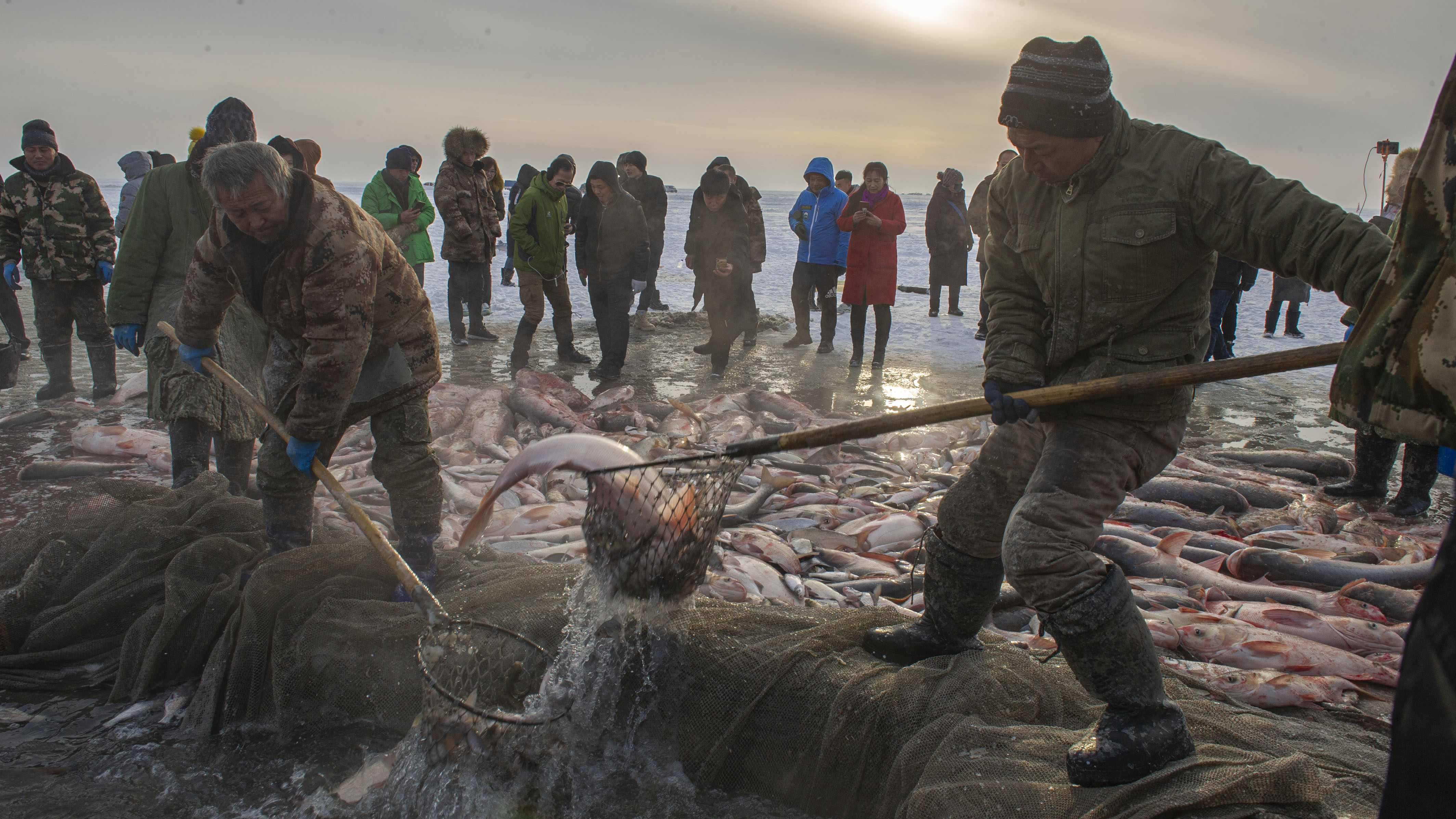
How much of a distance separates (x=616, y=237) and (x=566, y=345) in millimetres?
1687

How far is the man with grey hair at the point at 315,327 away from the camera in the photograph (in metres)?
3.15

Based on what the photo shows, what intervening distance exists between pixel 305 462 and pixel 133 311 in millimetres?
2175

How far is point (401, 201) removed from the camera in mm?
9133

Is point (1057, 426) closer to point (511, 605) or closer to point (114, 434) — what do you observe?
point (511, 605)

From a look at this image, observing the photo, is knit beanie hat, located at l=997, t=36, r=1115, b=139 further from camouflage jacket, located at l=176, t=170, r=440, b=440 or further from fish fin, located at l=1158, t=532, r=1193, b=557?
fish fin, located at l=1158, t=532, r=1193, b=557

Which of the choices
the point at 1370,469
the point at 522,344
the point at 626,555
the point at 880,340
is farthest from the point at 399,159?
the point at 1370,469

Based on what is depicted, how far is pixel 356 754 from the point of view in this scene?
123 inches

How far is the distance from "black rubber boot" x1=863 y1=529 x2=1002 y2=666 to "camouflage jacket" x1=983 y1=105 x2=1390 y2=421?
2.37 feet

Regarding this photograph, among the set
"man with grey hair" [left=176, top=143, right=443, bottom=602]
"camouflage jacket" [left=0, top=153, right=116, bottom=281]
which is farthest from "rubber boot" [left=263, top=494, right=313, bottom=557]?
"camouflage jacket" [left=0, top=153, right=116, bottom=281]

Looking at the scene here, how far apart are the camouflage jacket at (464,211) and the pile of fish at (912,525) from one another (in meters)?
2.98

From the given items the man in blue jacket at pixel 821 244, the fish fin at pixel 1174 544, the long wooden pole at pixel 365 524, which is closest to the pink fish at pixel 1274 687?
the fish fin at pixel 1174 544

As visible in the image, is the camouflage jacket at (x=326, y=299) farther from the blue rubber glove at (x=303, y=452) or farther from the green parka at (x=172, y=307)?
the green parka at (x=172, y=307)

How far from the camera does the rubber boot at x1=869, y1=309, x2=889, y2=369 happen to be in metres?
9.99

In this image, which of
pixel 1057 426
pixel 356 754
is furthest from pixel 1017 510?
pixel 356 754
